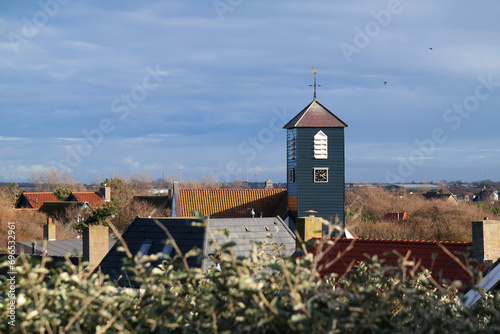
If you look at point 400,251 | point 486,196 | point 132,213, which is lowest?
point 486,196

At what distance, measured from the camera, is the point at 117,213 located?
5297 centimetres

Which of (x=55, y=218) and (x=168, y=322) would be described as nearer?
(x=168, y=322)

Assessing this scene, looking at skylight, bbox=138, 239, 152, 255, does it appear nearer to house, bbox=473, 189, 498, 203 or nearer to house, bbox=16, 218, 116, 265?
house, bbox=16, 218, 116, 265

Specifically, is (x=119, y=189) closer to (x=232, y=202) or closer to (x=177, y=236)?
(x=232, y=202)

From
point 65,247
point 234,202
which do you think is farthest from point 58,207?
point 65,247

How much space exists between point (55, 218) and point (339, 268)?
46.8m

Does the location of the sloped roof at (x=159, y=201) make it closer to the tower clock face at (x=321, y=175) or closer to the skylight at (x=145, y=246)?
the tower clock face at (x=321, y=175)

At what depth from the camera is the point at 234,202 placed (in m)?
42.1

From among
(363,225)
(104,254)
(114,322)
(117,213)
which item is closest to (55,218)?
(117,213)

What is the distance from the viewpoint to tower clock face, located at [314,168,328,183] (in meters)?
38.8

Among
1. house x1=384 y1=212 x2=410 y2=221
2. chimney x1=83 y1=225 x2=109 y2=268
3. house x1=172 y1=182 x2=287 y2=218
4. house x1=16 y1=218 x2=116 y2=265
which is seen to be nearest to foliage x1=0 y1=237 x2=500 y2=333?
house x1=16 y1=218 x2=116 y2=265

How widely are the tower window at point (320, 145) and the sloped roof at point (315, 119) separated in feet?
1.86

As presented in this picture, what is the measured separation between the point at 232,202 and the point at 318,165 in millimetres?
6427

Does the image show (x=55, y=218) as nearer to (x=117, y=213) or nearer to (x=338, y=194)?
(x=117, y=213)
